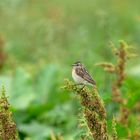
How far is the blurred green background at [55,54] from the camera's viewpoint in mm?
12211

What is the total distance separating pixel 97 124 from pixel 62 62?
9.15 m

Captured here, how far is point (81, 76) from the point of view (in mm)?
8414

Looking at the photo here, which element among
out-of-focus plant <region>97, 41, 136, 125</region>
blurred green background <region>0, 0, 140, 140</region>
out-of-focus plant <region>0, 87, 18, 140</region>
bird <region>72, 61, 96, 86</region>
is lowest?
out-of-focus plant <region>0, 87, 18, 140</region>

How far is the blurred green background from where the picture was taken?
12.2 m

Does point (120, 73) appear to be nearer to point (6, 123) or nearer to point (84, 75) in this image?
point (84, 75)

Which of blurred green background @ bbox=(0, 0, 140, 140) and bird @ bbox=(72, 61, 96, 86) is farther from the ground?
blurred green background @ bbox=(0, 0, 140, 140)

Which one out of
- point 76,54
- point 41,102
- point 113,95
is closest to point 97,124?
point 113,95

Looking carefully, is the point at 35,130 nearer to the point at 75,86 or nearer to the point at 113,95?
the point at 113,95

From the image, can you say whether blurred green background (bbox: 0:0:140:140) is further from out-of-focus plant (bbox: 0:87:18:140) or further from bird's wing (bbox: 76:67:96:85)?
out-of-focus plant (bbox: 0:87:18:140)

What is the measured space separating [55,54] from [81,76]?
8353mm

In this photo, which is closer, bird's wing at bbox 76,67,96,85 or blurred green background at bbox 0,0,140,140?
Answer: bird's wing at bbox 76,67,96,85

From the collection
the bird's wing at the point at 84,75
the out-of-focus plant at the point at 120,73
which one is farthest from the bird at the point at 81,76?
the out-of-focus plant at the point at 120,73

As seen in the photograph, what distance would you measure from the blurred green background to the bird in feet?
0.94

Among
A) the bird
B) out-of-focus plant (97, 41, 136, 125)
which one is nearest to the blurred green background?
out-of-focus plant (97, 41, 136, 125)
